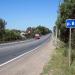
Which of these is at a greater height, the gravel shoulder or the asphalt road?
the gravel shoulder

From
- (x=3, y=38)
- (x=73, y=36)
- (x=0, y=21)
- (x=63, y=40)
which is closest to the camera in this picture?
(x=73, y=36)

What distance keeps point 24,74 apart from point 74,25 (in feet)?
15.5

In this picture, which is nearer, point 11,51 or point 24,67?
point 24,67

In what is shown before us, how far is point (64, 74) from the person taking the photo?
45.4ft

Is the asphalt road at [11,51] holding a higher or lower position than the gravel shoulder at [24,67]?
lower

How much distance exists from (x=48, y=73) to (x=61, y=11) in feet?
83.3

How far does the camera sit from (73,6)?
116ft

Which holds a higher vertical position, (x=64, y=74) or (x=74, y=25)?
(x=74, y=25)

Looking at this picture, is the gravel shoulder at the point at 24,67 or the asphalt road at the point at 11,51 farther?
the asphalt road at the point at 11,51

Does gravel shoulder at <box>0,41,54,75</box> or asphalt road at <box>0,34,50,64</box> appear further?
→ asphalt road at <box>0,34,50,64</box>

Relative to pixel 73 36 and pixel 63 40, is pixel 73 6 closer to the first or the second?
pixel 73 36

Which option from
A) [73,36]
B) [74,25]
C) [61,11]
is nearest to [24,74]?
[74,25]

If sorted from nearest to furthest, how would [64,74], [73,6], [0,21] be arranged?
[64,74]
[73,6]
[0,21]

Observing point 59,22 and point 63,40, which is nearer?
point 59,22
